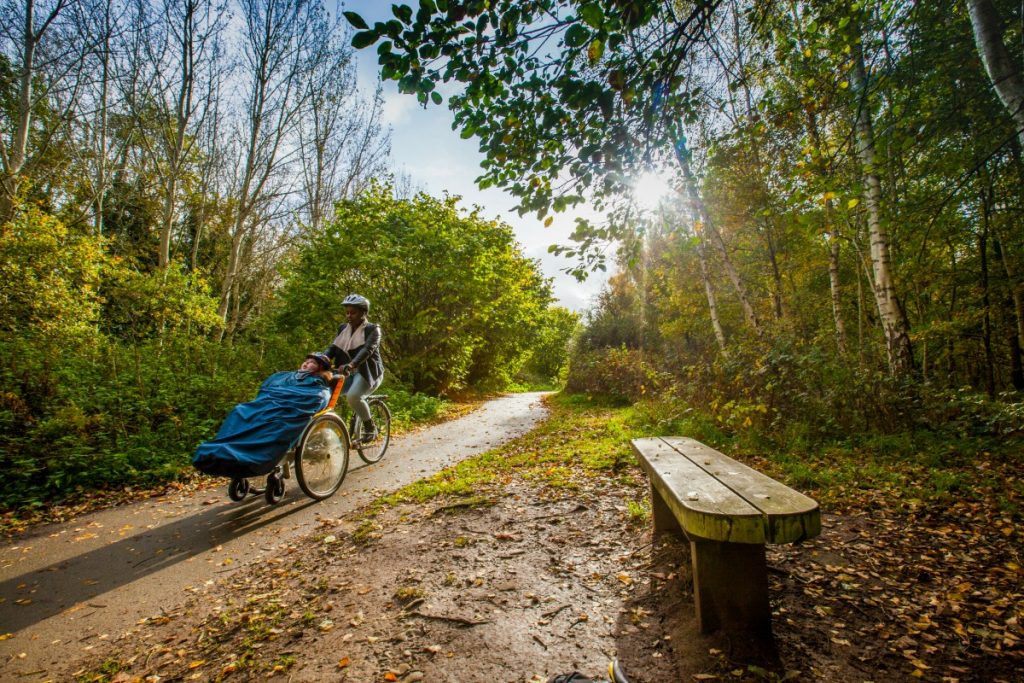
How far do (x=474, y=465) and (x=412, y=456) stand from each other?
123 centimetres

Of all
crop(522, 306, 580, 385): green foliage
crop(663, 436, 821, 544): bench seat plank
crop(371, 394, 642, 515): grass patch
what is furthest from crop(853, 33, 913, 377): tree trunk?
crop(522, 306, 580, 385): green foliage

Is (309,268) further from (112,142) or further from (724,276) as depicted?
(724,276)

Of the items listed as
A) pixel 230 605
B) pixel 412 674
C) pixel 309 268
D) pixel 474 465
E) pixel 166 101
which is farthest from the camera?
pixel 166 101

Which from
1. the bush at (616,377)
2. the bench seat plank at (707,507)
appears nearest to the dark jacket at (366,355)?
the bench seat plank at (707,507)

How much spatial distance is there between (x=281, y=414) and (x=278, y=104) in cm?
1336

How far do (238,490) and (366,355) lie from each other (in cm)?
185

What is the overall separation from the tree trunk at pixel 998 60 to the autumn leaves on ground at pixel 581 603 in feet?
10.2

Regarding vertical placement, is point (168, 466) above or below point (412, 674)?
above

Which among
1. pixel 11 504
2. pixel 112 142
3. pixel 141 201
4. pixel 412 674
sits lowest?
pixel 412 674

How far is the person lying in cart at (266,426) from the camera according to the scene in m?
3.28

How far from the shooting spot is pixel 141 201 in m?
15.6

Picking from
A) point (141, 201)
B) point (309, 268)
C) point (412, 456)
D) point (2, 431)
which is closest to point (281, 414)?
point (412, 456)

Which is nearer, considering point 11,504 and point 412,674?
point 412,674

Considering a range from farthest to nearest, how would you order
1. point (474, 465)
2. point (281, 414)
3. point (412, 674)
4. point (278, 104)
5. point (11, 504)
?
point (278, 104) < point (474, 465) < point (11, 504) < point (281, 414) < point (412, 674)
